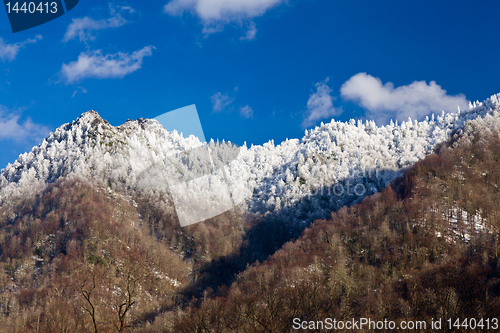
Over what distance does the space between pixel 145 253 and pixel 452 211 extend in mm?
147017

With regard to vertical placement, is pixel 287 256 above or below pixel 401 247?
above

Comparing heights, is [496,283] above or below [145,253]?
below

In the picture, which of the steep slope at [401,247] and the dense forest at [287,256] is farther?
the dense forest at [287,256]

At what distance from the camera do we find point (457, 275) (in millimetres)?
84000

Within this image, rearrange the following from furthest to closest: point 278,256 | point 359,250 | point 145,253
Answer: point 145,253, point 278,256, point 359,250

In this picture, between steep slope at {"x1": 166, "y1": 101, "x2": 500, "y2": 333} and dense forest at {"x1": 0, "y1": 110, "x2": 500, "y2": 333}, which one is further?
dense forest at {"x1": 0, "y1": 110, "x2": 500, "y2": 333}

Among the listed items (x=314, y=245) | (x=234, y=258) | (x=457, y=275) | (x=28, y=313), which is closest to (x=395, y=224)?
(x=314, y=245)

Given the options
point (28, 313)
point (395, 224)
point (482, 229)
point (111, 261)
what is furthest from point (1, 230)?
point (482, 229)

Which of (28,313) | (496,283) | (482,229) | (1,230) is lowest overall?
(496,283)

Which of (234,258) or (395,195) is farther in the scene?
(234,258)

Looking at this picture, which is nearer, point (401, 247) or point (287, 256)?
point (401, 247)

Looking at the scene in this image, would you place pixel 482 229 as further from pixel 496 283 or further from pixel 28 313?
pixel 28 313

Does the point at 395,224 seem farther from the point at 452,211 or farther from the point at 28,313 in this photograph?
the point at 28,313

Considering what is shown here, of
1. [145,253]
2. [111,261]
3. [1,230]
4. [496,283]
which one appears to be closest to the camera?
[496,283]
